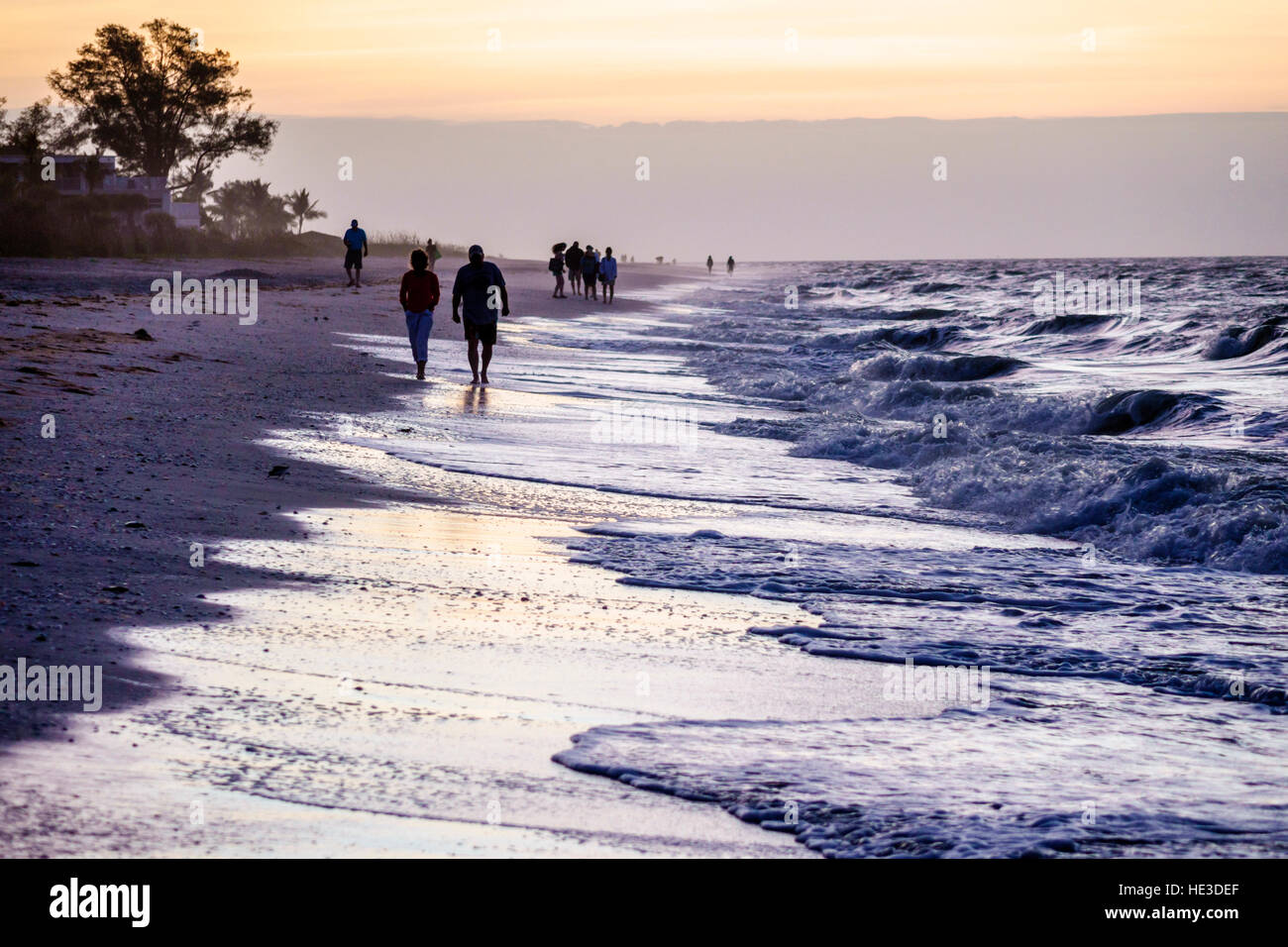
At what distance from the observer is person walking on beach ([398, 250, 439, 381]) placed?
15602mm

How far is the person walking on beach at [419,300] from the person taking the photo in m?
15.6

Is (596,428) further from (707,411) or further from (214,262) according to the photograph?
(214,262)

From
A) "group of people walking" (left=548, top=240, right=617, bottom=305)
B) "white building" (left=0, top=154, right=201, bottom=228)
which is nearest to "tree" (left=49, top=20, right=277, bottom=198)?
"white building" (left=0, top=154, right=201, bottom=228)

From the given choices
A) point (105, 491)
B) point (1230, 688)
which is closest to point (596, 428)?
point (105, 491)

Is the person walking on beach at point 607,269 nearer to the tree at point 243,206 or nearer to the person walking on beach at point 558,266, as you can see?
the person walking on beach at point 558,266

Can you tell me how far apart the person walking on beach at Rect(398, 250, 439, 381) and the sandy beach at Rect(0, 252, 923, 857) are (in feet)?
18.1

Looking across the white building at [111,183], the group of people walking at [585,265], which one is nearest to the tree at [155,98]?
the white building at [111,183]

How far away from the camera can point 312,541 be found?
21.7ft

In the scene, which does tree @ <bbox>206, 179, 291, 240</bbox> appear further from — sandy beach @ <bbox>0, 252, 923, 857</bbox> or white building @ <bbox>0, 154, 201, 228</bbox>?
sandy beach @ <bbox>0, 252, 923, 857</bbox>

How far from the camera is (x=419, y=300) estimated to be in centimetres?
1562

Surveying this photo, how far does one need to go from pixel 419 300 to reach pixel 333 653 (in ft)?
37.1

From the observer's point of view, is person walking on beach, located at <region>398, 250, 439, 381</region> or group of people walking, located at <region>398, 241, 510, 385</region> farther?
person walking on beach, located at <region>398, 250, 439, 381</region>

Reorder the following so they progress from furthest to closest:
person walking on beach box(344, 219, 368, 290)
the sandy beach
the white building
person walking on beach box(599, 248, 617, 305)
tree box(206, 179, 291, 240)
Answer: tree box(206, 179, 291, 240) < the white building < person walking on beach box(599, 248, 617, 305) < person walking on beach box(344, 219, 368, 290) < the sandy beach

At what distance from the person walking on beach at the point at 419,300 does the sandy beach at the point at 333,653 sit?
5526 mm
